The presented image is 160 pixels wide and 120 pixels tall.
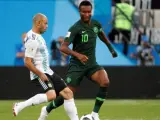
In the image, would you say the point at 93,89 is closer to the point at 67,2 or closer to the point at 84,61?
→ the point at 67,2

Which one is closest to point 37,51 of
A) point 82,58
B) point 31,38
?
point 31,38

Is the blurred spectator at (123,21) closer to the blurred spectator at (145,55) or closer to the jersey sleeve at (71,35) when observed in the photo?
the blurred spectator at (145,55)

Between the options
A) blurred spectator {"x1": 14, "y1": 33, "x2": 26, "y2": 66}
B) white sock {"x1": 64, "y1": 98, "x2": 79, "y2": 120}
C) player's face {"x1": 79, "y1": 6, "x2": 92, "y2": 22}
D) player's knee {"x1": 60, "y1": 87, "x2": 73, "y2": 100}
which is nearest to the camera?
white sock {"x1": 64, "y1": 98, "x2": 79, "y2": 120}

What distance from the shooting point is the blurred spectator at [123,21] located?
23609 millimetres

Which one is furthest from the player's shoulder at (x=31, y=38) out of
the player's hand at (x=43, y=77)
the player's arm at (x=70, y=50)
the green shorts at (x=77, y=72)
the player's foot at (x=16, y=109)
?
the green shorts at (x=77, y=72)

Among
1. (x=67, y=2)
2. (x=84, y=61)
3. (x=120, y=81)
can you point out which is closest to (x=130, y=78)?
(x=120, y=81)

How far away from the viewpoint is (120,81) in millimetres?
21266

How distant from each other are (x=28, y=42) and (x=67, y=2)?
44.9 feet

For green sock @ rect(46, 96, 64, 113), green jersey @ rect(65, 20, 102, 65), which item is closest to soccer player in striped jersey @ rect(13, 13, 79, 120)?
green sock @ rect(46, 96, 64, 113)

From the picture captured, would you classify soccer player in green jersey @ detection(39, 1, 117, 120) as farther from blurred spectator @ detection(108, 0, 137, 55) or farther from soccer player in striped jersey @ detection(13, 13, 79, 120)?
blurred spectator @ detection(108, 0, 137, 55)

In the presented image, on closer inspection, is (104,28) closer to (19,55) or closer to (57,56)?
(57,56)

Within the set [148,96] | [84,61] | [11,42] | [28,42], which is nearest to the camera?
[28,42]

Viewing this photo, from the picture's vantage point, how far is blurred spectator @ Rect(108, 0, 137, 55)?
2361 cm

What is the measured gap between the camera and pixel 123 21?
2369 centimetres
